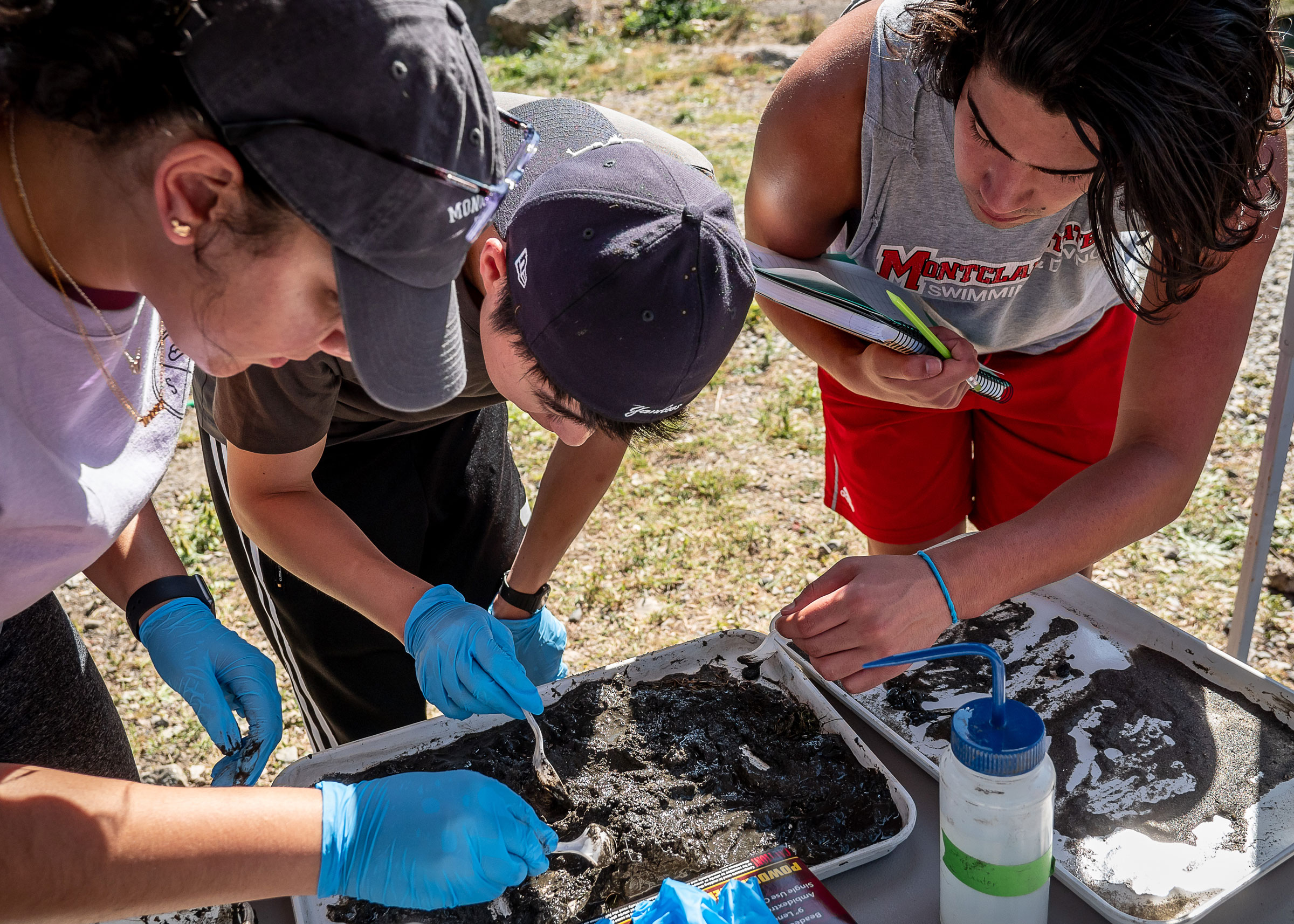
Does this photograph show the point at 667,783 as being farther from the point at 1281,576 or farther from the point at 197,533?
the point at 197,533

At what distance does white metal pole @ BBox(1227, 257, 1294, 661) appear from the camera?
5.72 feet

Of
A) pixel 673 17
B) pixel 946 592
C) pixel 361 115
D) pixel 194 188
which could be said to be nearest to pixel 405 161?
pixel 361 115

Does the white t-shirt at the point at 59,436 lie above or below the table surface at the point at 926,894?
above

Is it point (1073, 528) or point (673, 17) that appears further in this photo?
point (673, 17)

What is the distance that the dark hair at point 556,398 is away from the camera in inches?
48.3

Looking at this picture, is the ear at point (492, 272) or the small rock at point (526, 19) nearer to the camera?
the ear at point (492, 272)

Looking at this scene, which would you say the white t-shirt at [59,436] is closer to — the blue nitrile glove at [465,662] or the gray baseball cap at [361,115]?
the gray baseball cap at [361,115]

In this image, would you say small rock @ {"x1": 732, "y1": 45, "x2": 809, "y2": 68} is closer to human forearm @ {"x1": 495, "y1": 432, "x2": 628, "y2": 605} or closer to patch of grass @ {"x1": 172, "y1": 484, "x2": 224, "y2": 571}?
patch of grass @ {"x1": 172, "y1": 484, "x2": 224, "y2": 571}

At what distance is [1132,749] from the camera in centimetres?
131

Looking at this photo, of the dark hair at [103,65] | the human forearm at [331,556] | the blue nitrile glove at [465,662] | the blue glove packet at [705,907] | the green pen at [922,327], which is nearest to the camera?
the dark hair at [103,65]

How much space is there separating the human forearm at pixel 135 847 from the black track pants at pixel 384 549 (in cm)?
75

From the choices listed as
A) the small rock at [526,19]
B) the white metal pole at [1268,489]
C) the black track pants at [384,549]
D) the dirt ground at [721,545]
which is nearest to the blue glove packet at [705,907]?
the black track pants at [384,549]

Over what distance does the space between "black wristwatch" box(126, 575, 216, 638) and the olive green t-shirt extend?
266mm

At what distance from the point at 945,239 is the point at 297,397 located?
3.76 feet
